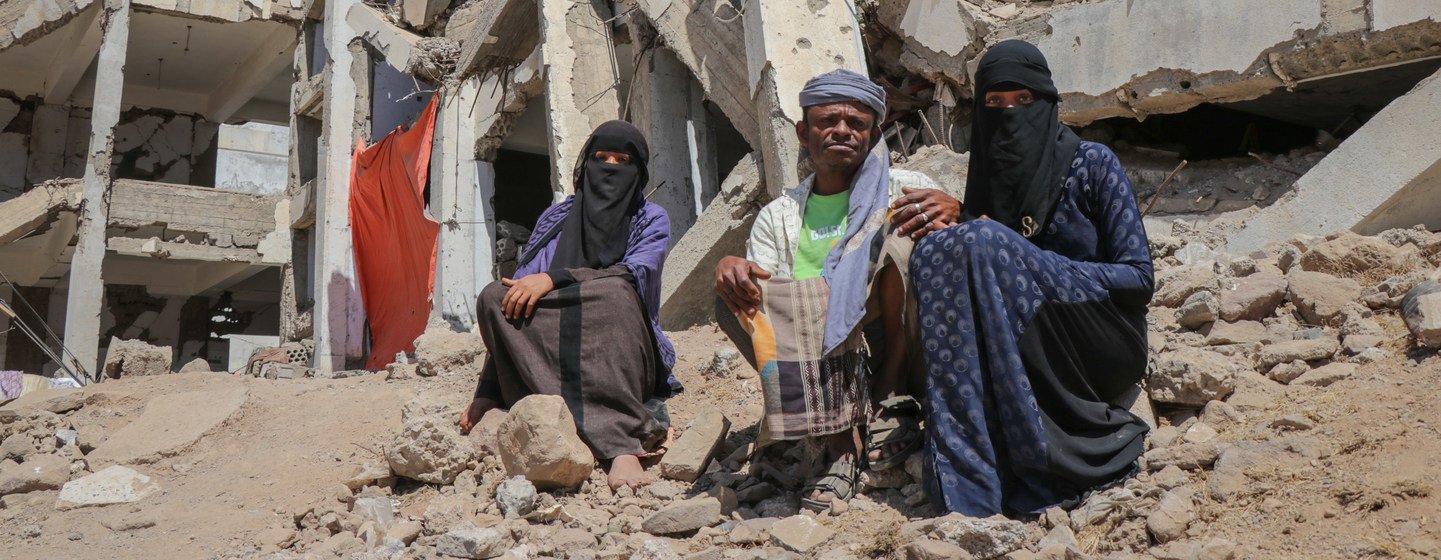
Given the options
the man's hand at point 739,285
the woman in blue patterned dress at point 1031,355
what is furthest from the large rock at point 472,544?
the woman in blue patterned dress at point 1031,355

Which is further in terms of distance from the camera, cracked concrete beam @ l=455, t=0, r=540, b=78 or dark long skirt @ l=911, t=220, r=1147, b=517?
cracked concrete beam @ l=455, t=0, r=540, b=78

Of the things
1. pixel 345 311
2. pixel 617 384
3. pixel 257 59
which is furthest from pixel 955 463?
pixel 257 59

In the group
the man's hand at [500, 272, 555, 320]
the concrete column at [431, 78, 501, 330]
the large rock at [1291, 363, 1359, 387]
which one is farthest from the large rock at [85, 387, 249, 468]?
the concrete column at [431, 78, 501, 330]

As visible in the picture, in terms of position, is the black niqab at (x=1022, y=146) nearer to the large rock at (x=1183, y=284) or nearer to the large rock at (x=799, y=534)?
the large rock at (x=1183, y=284)

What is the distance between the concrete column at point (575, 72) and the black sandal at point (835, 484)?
5148 mm

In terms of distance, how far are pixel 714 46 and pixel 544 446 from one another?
3.72 m

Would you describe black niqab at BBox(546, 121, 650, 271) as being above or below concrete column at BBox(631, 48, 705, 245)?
below

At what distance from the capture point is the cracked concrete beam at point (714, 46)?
19.9 ft

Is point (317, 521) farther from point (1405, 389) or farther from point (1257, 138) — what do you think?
point (1257, 138)

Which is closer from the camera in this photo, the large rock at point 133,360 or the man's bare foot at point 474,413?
the man's bare foot at point 474,413

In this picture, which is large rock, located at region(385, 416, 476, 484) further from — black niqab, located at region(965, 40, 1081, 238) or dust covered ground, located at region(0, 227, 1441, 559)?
black niqab, located at region(965, 40, 1081, 238)

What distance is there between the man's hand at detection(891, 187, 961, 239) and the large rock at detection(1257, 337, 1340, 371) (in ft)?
2.82

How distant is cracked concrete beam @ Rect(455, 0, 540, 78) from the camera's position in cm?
862

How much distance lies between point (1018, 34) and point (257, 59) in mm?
12845
